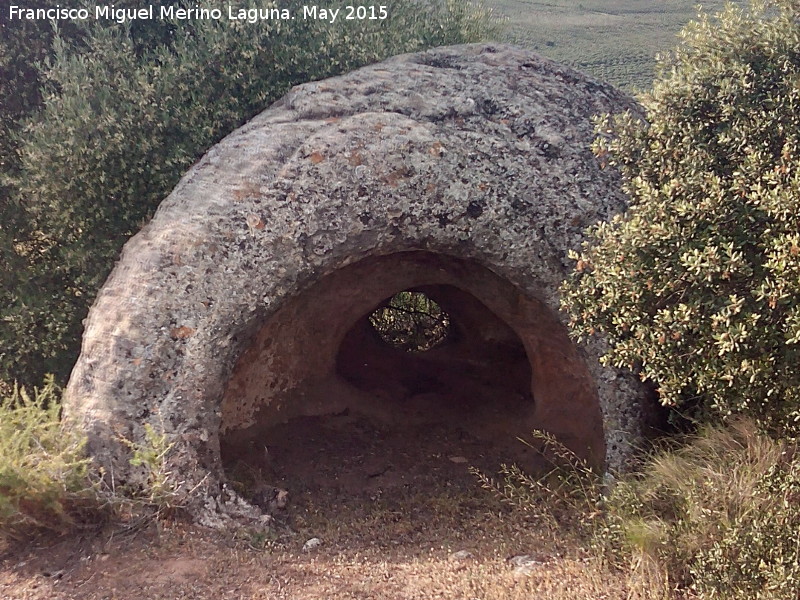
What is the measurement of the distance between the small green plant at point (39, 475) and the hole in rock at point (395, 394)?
1239 millimetres

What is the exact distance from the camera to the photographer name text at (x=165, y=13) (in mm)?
6680

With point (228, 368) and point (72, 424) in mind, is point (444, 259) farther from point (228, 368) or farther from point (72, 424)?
point (72, 424)

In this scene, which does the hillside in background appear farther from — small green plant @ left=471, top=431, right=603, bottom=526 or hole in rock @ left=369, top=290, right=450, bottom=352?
small green plant @ left=471, top=431, right=603, bottom=526

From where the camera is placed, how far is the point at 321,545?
4.77 m

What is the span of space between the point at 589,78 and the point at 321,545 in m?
4.48

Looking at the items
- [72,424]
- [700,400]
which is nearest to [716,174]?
[700,400]

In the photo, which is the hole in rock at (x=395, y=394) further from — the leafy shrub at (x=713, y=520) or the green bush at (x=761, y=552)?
the green bush at (x=761, y=552)

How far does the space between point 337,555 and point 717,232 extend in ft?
10.4

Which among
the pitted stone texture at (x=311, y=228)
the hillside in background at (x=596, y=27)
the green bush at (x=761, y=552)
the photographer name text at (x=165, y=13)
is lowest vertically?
the green bush at (x=761, y=552)

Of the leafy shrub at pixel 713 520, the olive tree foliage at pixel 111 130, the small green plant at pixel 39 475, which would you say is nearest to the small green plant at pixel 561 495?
the leafy shrub at pixel 713 520

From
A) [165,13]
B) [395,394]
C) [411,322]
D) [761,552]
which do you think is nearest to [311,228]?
[761,552]

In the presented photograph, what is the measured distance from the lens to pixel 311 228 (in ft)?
15.6

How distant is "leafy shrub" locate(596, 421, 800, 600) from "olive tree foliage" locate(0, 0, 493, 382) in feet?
16.1

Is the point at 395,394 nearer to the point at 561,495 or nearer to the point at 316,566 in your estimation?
the point at 561,495
